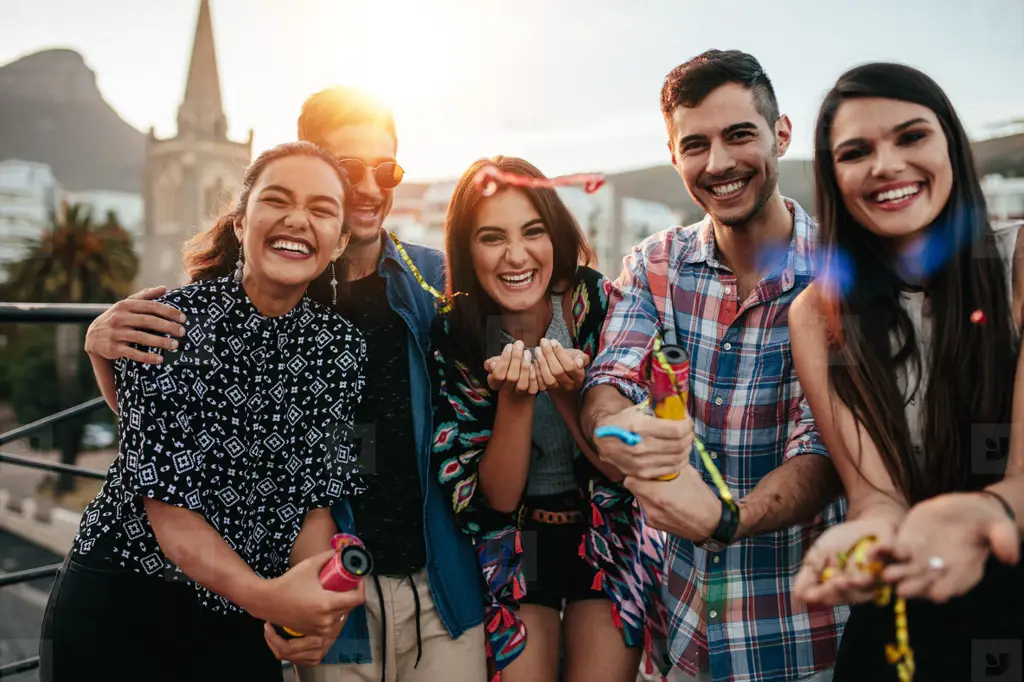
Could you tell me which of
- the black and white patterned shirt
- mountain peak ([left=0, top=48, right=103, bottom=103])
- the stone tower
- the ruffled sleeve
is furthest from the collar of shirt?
mountain peak ([left=0, top=48, right=103, bottom=103])

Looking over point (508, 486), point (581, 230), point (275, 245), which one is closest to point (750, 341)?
point (581, 230)

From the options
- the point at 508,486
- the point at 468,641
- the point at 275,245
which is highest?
the point at 275,245

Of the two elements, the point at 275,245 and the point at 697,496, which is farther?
the point at 275,245

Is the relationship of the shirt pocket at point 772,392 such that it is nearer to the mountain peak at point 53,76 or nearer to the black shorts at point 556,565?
the black shorts at point 556,565

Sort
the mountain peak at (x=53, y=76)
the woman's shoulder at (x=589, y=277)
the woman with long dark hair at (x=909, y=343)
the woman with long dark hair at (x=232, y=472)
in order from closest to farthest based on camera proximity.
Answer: the woman with long dark hair at (x=909, y=343) → the woman with long dark hair at (x=232, y=472) → the woman's shoulder at (x=589, y=277) → the mountain peak at (x=53, y=76)

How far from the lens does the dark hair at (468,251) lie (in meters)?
→ 2.85

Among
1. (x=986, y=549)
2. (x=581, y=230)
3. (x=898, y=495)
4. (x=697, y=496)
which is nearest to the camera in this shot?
(x=986, y=549)

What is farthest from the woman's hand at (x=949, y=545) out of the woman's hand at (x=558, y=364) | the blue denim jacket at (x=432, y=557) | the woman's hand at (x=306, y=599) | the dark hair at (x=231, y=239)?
the dark hair at (x=231, y=239)

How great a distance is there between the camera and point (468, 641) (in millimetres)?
2684

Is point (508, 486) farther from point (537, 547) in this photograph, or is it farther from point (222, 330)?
point (222, 330)

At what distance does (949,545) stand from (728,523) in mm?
645

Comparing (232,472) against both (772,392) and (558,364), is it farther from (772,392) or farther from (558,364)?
(772,392)

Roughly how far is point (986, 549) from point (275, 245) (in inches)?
85.8

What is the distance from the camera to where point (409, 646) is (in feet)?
8.88
